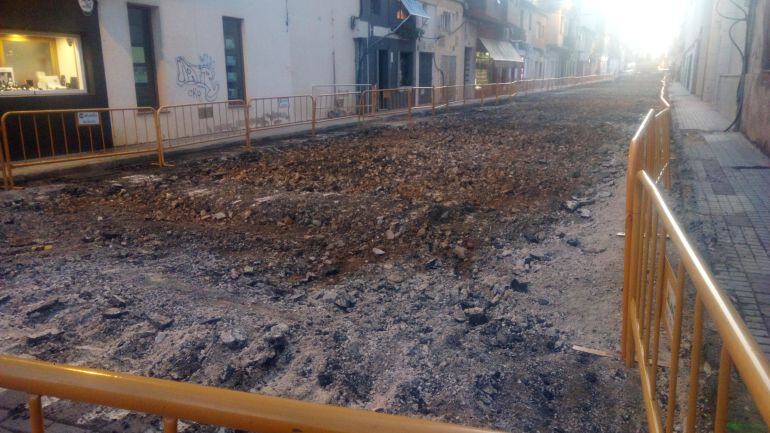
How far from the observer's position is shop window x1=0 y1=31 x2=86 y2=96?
11.0m

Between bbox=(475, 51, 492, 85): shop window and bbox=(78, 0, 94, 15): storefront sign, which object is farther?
bbox=(475, 51, 492, 85): shop window

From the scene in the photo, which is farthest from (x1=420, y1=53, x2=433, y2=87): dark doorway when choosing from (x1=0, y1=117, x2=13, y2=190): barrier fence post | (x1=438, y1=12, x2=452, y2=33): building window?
(x1=0, y1=117, x2=13, y2=190): barrier fence post

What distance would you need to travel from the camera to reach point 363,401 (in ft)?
11.3

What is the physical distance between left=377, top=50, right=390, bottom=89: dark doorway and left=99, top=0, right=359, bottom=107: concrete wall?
2.65 metres

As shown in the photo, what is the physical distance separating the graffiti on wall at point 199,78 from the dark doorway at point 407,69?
13403 millimetres

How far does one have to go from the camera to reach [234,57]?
55.7ft

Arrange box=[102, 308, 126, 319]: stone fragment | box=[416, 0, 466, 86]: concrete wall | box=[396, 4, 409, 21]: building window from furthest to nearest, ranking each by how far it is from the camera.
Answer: box=[416, 0, 466, 86]: concrete wall
box=[396, 4, 409, 21]: building window
box=[102, 308, 126, 319]: stone fragment

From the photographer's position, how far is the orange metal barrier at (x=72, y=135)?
413 inches

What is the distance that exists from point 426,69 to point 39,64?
21.0 metres

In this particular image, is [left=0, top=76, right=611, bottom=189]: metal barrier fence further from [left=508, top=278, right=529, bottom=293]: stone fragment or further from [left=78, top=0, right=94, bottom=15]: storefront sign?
[left=508, top=278, right=529, bottom=293]: stone fragment

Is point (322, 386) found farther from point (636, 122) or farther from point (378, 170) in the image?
point (636, 122)

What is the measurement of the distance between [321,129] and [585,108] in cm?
1290

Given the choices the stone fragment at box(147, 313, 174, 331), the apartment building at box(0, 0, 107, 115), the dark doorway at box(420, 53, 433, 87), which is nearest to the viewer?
the stone fragment at box(147, 313, 174, 331)

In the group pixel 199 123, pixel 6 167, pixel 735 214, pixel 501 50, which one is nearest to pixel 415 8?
pixel 199 123
